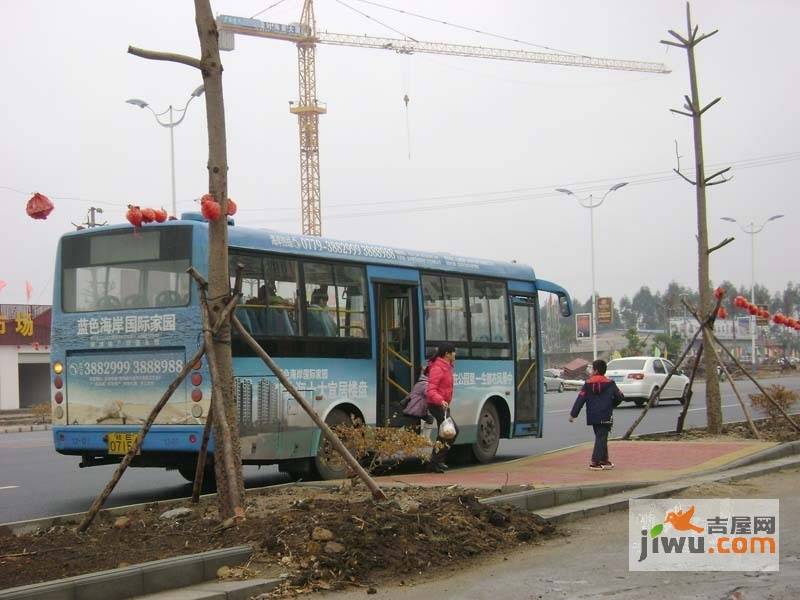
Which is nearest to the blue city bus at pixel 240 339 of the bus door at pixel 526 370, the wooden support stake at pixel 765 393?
the bus door at pixel 526 370

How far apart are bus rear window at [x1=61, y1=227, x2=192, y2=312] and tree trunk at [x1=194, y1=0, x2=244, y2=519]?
2733 mm

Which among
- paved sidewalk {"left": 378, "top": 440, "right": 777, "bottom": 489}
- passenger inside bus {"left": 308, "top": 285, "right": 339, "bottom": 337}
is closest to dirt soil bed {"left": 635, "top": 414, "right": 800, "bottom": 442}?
paved sidewalk {"left": 378, "top": 440, "right": 777, "bottom": 489}

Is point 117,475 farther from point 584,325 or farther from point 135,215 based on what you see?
point 584,325

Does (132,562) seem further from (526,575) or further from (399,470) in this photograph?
(399,470)

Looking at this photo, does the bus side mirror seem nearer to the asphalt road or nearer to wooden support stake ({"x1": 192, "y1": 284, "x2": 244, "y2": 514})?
the asphalt road

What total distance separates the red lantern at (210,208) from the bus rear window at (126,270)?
9.47 ft

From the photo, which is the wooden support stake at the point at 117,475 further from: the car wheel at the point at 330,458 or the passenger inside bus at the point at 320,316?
the passenger inside bus at the point at 320,316

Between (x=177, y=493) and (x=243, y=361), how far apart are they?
7.63 ft

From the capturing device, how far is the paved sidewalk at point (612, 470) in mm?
11773

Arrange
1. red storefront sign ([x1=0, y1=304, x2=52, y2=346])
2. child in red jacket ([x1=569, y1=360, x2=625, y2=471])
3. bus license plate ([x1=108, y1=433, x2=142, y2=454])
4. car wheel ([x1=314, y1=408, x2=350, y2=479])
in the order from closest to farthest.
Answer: bus license plate ([x1=108, y1=433, x2=142, y2=454]) < car wheel ([x1=314, y1=408, x2=350, y2=479]) < child in red jacket ([x1=569, y1=360, x2=625, y2=471]) < red storefront sign ([x1=0, y1=304, x2=52, y2=346])

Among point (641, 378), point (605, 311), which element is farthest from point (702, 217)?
point (605, 311)

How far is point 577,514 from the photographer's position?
979cm

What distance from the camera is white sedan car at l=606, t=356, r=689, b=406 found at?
3300 cm

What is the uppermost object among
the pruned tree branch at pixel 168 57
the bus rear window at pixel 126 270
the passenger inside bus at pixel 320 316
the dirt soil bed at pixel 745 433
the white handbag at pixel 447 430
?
the pruned tree branch at pixel 168 57
